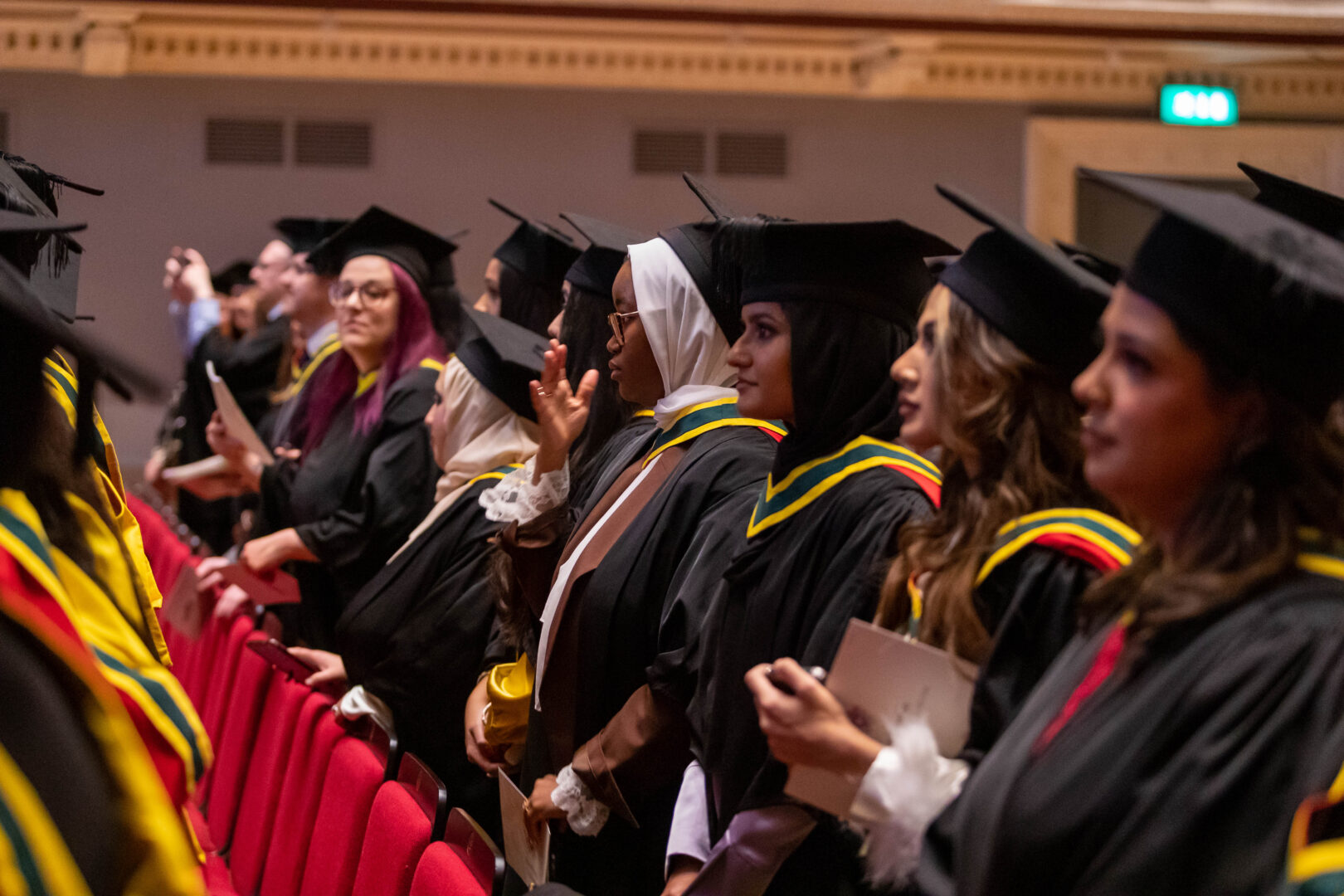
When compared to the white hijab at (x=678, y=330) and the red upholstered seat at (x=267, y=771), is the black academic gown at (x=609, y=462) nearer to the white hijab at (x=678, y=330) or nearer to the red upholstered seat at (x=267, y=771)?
the white hijab at (x=678, y=330)

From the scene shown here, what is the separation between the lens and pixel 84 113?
812cm

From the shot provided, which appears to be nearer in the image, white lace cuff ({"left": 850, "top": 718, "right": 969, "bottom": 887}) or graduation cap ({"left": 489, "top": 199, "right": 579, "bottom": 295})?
white lace cuff ({"left": 850, "top": 718, "right": 969, "bottom": 887})

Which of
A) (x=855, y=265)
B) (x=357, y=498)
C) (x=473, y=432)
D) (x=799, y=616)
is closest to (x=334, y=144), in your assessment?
(x=357, y=498)

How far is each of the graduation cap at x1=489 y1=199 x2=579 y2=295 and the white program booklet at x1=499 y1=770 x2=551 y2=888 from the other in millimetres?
1769

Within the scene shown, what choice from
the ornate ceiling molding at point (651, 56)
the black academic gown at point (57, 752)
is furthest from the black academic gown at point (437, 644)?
the ornate ceiling molding at point (651, 56)

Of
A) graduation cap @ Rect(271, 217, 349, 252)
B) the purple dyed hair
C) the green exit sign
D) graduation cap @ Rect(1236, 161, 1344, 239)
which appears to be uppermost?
the green exit sign

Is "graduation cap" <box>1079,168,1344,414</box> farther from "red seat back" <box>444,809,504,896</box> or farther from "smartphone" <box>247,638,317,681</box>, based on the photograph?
"smartphone" <box>247,638,317,681</box>

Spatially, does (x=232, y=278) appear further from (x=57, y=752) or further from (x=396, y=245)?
(x=57, y=752)

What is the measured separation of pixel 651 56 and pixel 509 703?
232 inches

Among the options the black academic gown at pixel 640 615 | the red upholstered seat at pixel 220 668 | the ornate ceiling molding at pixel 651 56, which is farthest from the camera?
the ornate ceiling molding at pixel 651 56

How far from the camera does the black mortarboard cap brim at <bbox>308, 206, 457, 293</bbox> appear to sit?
4500 mm

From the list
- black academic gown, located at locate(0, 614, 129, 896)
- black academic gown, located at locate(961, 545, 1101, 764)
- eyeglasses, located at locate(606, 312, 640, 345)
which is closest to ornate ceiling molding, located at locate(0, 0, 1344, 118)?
eyeglasses, located at locate(606, 312, 640, 345)

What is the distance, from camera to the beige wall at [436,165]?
8.20m

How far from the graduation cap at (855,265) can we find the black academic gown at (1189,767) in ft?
3.05
